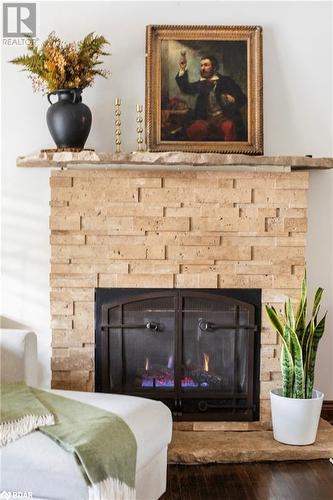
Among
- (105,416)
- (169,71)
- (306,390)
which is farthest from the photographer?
(169,71)

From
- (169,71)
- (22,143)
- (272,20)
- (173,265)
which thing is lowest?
(173,265)

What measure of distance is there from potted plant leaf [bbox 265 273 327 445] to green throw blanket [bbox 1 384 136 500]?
1.09m

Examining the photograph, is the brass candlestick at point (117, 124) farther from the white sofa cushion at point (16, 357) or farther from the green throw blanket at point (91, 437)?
the green throw blanket at point (91, 437)

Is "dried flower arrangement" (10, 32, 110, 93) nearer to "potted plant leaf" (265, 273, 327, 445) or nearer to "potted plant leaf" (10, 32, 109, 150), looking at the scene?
"potted plant leaf" (10, 32, 109, 150)

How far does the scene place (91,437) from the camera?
2.45 m

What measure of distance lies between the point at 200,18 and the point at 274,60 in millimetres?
458

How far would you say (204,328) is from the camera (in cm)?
360

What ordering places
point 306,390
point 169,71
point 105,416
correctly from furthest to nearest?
1. point 169,71
2. point 306,390
3. point 105,416

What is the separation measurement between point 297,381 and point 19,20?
2375 mm

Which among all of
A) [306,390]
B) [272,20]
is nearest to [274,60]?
[272,20]

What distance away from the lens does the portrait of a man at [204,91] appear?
371 centimetres

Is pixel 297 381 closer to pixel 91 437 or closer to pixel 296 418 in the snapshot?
pixel 296 418

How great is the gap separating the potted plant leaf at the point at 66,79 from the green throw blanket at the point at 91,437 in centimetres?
137

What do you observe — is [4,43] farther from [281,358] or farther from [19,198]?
[281,358]
